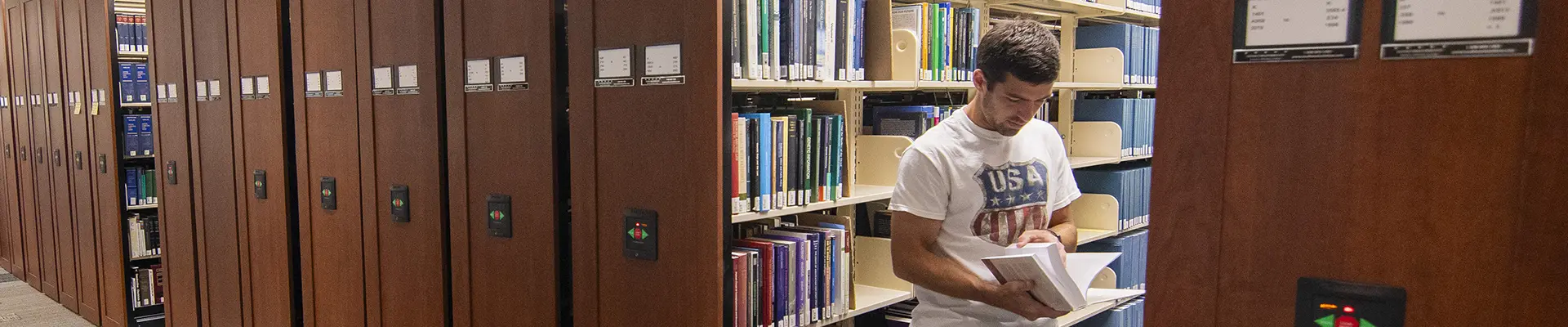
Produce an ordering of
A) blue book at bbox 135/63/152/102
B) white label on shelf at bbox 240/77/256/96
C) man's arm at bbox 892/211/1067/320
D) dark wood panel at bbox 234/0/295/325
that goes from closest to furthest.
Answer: man's arm at bbox 892/211/1067/320
dark wood panel at bbox 234/0/295/325
white label on shelf at bbox 240/77/256/96
blue book at bbox 135/63/152/102

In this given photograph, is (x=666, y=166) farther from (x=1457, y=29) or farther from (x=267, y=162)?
(x=267, y=162)

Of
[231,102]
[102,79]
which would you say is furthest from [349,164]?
[102,79]

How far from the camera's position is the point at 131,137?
5.01m

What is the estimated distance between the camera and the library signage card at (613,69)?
7.25 ft

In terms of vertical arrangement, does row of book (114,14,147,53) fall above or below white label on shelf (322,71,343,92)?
above

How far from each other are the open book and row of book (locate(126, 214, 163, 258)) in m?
4.81

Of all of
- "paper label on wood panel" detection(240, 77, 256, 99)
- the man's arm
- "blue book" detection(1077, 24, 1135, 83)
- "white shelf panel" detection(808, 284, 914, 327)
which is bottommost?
"white shelf panel" detection(808, 284, 914, 327)

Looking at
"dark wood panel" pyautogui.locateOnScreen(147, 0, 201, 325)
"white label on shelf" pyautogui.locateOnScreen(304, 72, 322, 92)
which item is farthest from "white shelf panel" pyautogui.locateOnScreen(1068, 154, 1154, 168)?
"dark wood panel" pyautogui.locateOnScreen(147, 0, 201, 325)

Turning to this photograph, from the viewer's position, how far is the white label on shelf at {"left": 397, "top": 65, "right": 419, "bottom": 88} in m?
2.77

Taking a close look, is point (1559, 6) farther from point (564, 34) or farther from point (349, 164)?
point (349, 164)

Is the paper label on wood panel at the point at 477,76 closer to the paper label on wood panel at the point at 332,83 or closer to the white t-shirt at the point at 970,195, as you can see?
the paper label on wood panel at the point at 332,83

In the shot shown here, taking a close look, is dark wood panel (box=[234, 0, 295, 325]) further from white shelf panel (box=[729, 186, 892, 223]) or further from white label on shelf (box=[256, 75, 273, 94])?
white shelf panel (box=[729, 186, 892, 223])

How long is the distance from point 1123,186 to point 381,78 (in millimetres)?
2660

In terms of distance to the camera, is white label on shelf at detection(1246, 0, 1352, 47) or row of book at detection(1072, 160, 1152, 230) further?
row of book at detection(1072, 160, 1152, 230)
